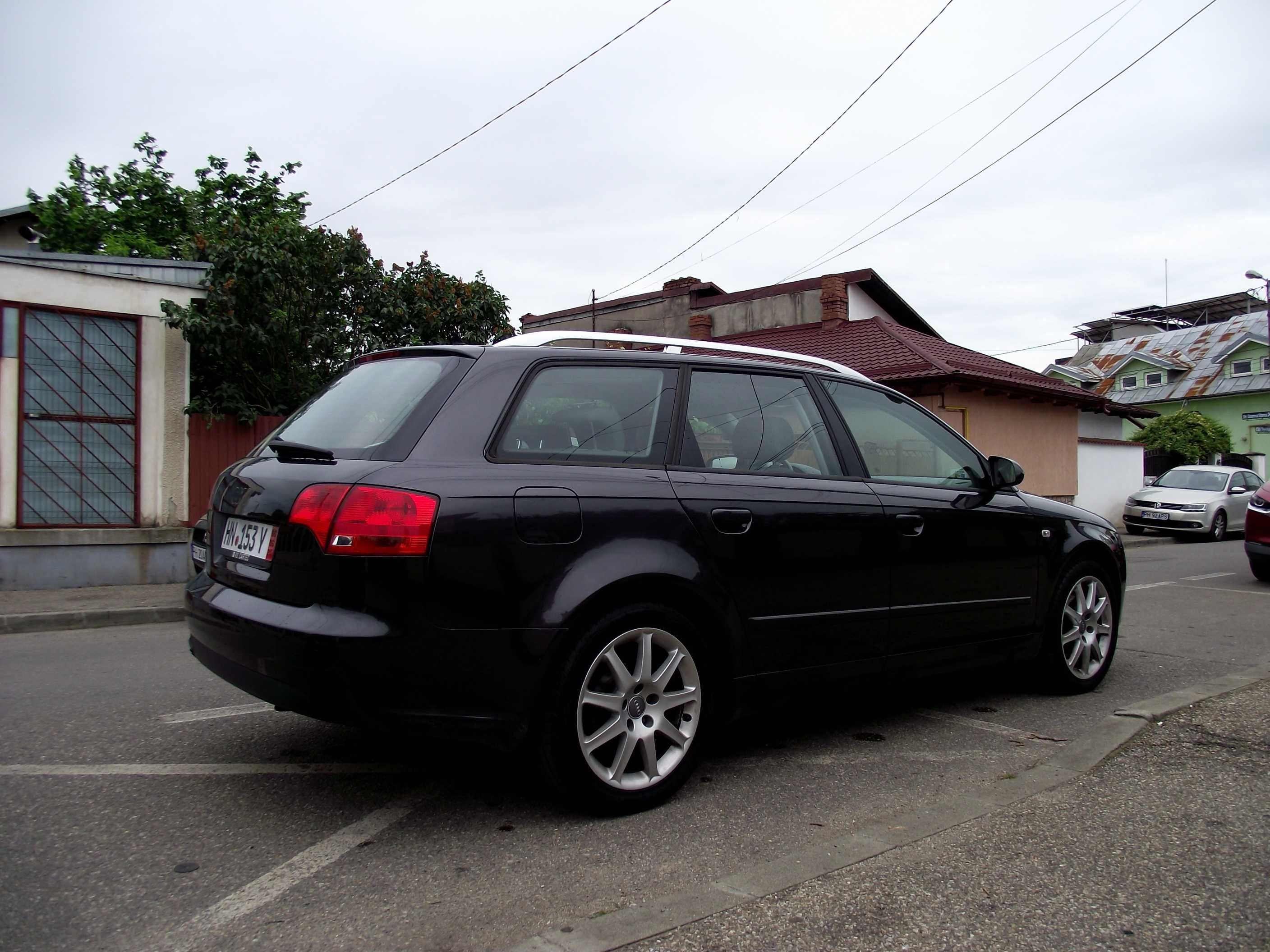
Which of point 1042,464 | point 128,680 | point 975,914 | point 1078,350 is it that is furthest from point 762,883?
point 1078,350

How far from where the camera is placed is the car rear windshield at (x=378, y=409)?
333cm

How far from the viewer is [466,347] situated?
3.62m

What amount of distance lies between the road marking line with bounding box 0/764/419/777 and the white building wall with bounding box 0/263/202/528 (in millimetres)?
8001

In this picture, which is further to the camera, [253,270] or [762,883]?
[253,270]

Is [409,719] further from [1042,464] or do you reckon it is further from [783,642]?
[1042,464]

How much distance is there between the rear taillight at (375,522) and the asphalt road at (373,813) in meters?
0.71

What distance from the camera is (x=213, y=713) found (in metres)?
4.84

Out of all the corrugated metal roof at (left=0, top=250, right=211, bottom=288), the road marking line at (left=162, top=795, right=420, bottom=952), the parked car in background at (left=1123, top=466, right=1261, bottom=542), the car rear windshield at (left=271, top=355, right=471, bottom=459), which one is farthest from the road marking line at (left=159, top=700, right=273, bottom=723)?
the parked car in background at (left=1123, top=466, right=1261, bottom=542)

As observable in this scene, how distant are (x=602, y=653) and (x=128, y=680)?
12.3 ft

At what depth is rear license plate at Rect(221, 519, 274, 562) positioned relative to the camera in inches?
130

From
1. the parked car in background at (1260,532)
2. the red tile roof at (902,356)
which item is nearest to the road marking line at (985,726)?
the parked car in background at (1260,532)

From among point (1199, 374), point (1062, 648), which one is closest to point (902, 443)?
point (1062, 648)

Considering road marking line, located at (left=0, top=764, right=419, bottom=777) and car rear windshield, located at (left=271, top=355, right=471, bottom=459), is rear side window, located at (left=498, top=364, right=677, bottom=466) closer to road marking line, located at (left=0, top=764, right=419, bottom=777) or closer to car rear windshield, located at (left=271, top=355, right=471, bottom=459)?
car rear windshield, located at (left=271, top=355, right=471, bottom=459)

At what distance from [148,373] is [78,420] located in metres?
0.93
